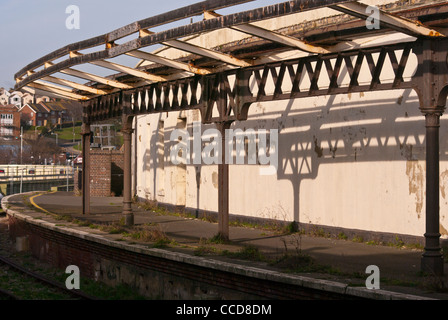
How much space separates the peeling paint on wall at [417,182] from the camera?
1328 centimetres

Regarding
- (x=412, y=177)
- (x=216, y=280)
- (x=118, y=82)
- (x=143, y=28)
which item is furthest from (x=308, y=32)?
(x=118, y=82)

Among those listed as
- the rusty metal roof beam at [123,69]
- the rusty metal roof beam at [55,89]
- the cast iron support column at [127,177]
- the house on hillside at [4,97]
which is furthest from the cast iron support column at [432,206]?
the house on hillside at [4,97]

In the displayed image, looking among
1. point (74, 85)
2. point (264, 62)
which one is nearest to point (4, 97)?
point (74, 85)

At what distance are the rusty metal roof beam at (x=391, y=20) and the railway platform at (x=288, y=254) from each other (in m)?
3.86

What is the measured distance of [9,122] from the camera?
109500mm

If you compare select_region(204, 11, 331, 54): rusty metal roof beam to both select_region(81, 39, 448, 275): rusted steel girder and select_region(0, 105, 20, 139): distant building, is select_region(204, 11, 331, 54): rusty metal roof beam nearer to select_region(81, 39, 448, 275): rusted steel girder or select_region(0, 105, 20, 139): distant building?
select_region(81, 39, 448, 275): rusted steel girder

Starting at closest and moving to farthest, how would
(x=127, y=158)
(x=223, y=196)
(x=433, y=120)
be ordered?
(x=433, y=120) → (x=223, y=196) → (x=127, y=158)

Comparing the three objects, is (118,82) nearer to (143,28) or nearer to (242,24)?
(143,28)

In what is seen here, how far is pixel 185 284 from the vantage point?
11750 mm

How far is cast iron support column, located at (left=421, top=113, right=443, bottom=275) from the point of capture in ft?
33.1

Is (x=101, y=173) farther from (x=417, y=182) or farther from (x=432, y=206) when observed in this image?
(x=432, y=206)

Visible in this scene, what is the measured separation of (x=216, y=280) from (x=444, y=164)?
17.5 feet

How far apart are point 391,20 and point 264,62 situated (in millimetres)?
4453

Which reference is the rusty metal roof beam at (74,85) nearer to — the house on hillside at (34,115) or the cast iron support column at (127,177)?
the cast iron support column at (127,177)
